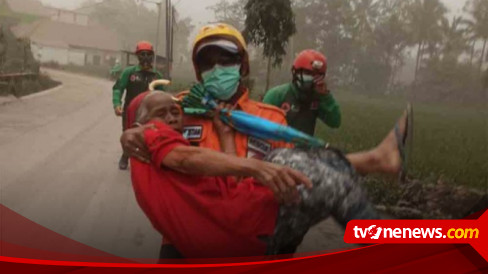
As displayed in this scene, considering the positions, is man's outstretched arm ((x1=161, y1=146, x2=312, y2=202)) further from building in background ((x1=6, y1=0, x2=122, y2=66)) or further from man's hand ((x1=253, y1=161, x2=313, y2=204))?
building in background ((x1=6, y1=0, x2=122, y2=66))

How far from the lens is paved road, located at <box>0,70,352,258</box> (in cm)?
150

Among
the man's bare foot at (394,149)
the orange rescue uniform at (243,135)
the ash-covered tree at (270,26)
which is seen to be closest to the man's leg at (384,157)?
the man's bare foot at (394,149)

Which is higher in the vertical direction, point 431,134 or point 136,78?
point 136,78

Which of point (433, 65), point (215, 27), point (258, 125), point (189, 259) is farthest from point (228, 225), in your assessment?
point (433, 65)

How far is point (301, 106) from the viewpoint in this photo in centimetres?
157

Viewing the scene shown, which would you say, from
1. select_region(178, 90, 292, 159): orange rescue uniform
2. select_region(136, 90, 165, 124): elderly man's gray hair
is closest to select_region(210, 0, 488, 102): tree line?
select_region(178, 90, 292, 159): orange rescue uniform

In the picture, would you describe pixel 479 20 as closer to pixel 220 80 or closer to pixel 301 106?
pixel 301 106

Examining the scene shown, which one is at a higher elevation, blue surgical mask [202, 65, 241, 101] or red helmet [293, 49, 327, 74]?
red helmet [293, 49, 327, 74]

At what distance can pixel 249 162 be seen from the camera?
150 cm

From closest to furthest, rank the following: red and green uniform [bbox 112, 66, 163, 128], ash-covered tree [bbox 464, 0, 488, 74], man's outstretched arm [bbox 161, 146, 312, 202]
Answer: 1. man's outstretched arm [bbox 161, 146, 312, 202]
2. red and green uniform [bbox 112, 66, 163, 128]
3. ash-covered tree [bbox 464, 0, 488, 74]

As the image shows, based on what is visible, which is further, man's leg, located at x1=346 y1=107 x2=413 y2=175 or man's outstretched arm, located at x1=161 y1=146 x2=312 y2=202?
man's leg, located at x1=346 y1=107 x2=413 y2=175

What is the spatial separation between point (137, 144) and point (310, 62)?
583mm

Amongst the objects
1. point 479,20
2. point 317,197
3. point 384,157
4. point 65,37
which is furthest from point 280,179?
point 479,20

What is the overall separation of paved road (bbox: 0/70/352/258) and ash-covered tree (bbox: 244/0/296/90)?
0.48 metres
